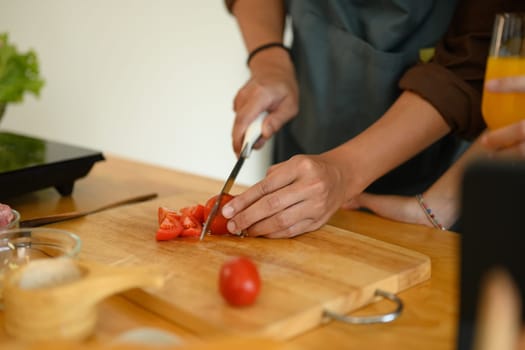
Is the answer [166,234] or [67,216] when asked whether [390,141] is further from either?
[67,216]

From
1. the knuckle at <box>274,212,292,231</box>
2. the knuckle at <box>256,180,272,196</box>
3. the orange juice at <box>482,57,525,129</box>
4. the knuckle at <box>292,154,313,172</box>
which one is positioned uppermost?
the orange juice at <box>482,57,525,129</box>

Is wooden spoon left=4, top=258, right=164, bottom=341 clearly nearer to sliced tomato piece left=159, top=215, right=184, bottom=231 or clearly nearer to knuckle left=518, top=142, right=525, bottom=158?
sliced tomato piece left=159, top=215, right=184, bottom=231

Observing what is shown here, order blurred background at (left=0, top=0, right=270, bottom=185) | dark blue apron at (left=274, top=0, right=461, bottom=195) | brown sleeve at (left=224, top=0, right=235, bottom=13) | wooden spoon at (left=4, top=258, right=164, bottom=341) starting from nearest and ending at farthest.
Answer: wooden spoon at (left=4, top=258, right=164, bottom=341) < dark blue apron at (left=274, top=0, right=461, bottom=195) < brown sleeve at (left=224, top=0, right=235, bottom=13) < blurred background at (left=0, top=0, right=270, bottom=185)

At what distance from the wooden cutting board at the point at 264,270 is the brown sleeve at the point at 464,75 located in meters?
0.40

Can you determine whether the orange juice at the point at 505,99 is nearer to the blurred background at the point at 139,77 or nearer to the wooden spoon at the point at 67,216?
the wooden spoon at the point at 67,216

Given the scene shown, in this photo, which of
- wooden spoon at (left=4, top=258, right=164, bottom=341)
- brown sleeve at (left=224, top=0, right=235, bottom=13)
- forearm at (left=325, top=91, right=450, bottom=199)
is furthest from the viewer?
brown sleeve at (left=224, top=0, right=235, bottom=13)

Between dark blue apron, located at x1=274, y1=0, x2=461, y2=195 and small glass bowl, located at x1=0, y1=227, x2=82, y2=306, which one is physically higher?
dark blue apron, located at x1=274, y1=0, x2=461, y2=195

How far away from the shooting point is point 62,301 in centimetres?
77

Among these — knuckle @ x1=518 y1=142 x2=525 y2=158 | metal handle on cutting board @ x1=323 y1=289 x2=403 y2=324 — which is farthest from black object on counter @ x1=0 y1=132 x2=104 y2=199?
knuckle @ x1=518 y1=142 x2=525 y2=158

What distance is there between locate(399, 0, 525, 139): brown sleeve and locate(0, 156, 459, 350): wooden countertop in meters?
0.27

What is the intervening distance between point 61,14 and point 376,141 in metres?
2.81

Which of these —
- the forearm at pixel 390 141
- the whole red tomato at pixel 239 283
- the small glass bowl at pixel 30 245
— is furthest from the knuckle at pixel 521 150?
the small glass bowl at pixel 30 245

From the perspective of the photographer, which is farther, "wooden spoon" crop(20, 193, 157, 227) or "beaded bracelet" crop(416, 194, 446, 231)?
"beaded bracelet" crop(416, 194, 446, 231)

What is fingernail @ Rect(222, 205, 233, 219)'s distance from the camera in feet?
4.02
